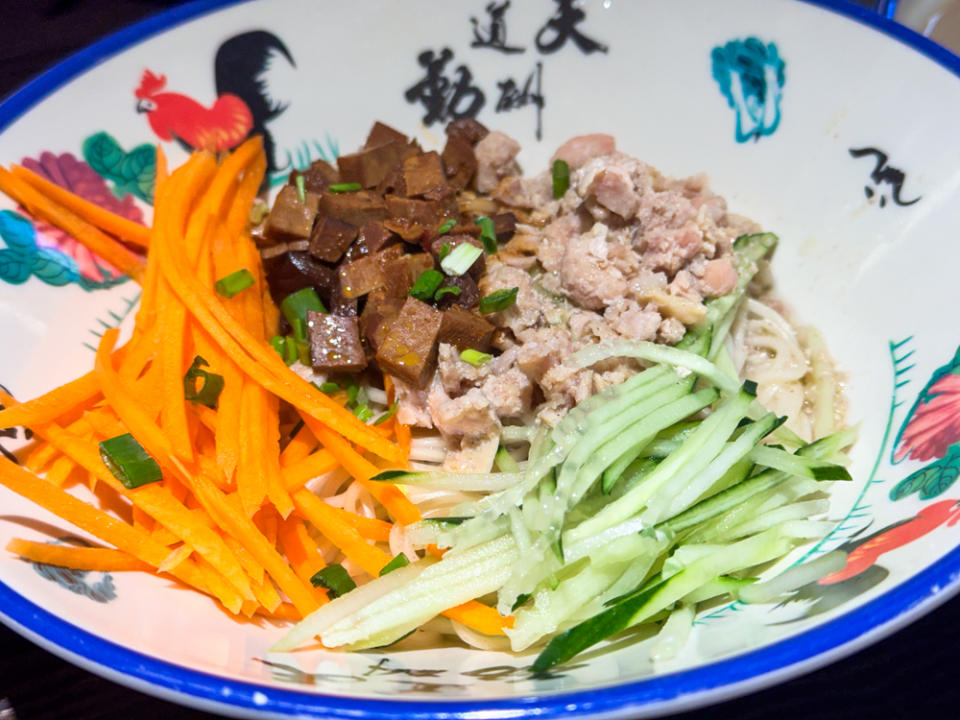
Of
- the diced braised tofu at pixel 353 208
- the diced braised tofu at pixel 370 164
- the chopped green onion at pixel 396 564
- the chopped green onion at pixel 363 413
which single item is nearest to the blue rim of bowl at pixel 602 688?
the chopped green onion at pixel 396 564

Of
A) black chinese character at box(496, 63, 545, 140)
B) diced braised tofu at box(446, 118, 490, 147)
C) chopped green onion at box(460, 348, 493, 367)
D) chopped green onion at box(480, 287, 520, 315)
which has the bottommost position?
chopped green onion at box(460, 348, 493, 367)

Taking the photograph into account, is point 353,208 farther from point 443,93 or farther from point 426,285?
point 443,93

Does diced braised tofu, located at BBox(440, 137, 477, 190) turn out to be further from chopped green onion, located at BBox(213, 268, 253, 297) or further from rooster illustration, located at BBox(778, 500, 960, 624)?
rooster illustration, located at BBox(778, 500, 960, 624)

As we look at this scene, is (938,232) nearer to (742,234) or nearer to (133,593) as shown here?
(742,234)

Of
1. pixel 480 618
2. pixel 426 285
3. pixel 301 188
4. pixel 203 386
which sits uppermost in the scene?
pixel 301 188

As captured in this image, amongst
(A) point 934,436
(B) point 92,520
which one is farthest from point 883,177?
(B) point 92,520

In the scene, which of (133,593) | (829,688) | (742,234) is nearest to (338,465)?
(133,593)

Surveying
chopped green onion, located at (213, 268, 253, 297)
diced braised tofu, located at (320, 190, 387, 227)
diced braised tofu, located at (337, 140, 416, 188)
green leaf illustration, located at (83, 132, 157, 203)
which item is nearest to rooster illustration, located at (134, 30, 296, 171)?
green leaf illustration, located at (83, 132, 157, 203)
